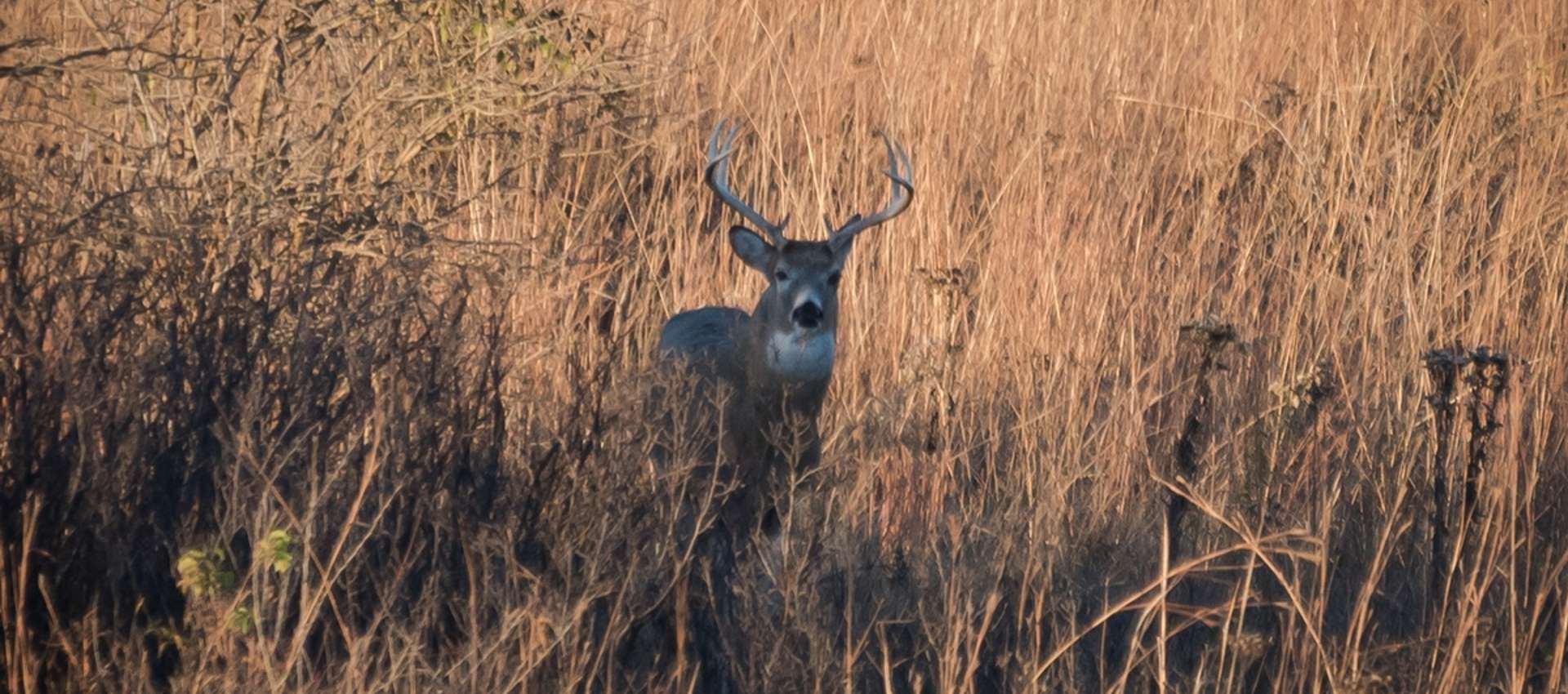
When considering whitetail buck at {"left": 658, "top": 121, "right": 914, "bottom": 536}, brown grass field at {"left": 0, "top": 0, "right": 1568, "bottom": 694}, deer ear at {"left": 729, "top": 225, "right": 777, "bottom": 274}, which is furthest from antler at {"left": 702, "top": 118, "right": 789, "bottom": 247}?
brown grass field at {"left": 0, "top": 0, "right": 1568, "bottom": 694}

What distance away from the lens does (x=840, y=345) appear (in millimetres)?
6309

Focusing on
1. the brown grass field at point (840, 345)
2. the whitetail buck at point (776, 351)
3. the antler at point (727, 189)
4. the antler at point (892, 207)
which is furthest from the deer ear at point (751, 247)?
the brown grass field at point (840, 345)

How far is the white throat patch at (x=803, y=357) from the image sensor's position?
5.57 meters

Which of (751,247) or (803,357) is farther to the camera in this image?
(751,247)

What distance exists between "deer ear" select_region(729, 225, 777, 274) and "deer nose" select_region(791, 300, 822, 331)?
331 mm

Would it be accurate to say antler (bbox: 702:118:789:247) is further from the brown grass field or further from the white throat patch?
the brown grass field

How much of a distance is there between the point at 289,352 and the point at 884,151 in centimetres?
360

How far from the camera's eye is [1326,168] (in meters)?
6.92

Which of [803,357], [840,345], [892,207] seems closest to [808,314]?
[803,357]

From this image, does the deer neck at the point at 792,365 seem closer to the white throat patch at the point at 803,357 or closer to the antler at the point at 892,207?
the white throat patch at the point at 803,357

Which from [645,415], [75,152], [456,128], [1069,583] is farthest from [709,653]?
[456,128]

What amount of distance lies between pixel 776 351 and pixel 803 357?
3.9 inches

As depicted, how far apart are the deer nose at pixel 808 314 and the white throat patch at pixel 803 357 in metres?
0.07

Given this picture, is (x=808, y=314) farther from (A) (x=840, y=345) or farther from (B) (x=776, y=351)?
(A) (x=840, y=345)
